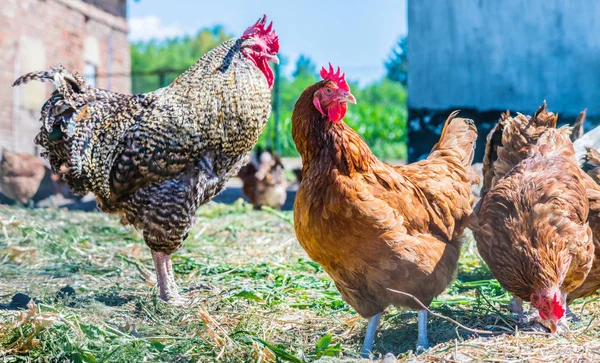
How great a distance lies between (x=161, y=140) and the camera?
4.64 meters

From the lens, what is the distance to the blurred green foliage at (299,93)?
24688 mm

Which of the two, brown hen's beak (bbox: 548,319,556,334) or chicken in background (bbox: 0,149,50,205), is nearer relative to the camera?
brown hen's beak (bbox: 548,319,556,334)

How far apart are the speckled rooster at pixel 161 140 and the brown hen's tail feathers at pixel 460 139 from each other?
1.47 meters

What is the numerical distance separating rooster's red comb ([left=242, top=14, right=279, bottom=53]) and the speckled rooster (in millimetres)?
348

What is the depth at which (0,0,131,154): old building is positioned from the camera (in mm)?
13148

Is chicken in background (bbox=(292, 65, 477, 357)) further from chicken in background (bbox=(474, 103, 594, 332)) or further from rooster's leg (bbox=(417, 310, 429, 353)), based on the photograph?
chicken in background (bbox=(474, 103, 594, 332))

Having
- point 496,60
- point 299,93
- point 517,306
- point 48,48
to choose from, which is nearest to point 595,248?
point 517,306

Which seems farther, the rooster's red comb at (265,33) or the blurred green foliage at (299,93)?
the blurred green foliage at (299,93)

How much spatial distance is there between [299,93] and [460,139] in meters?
28.3

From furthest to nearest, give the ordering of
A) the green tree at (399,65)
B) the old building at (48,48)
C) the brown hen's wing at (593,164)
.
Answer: the green tree at (399,65)
the old building at (48,48)
the brown hen's wing at (593,164)

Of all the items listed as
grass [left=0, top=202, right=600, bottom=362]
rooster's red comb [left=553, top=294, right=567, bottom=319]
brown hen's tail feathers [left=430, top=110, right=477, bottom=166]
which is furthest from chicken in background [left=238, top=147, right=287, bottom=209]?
rooster's red comb [left=553, top=294, right=567, bottom=319]

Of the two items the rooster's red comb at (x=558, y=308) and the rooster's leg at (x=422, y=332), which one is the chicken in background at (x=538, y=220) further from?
the rooster's leg at (x=422, y=332)

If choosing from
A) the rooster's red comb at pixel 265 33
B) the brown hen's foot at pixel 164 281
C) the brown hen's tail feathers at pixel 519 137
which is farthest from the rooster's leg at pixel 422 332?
the rooster's red comb at pixel 265 33

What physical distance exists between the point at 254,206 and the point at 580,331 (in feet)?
21.9
